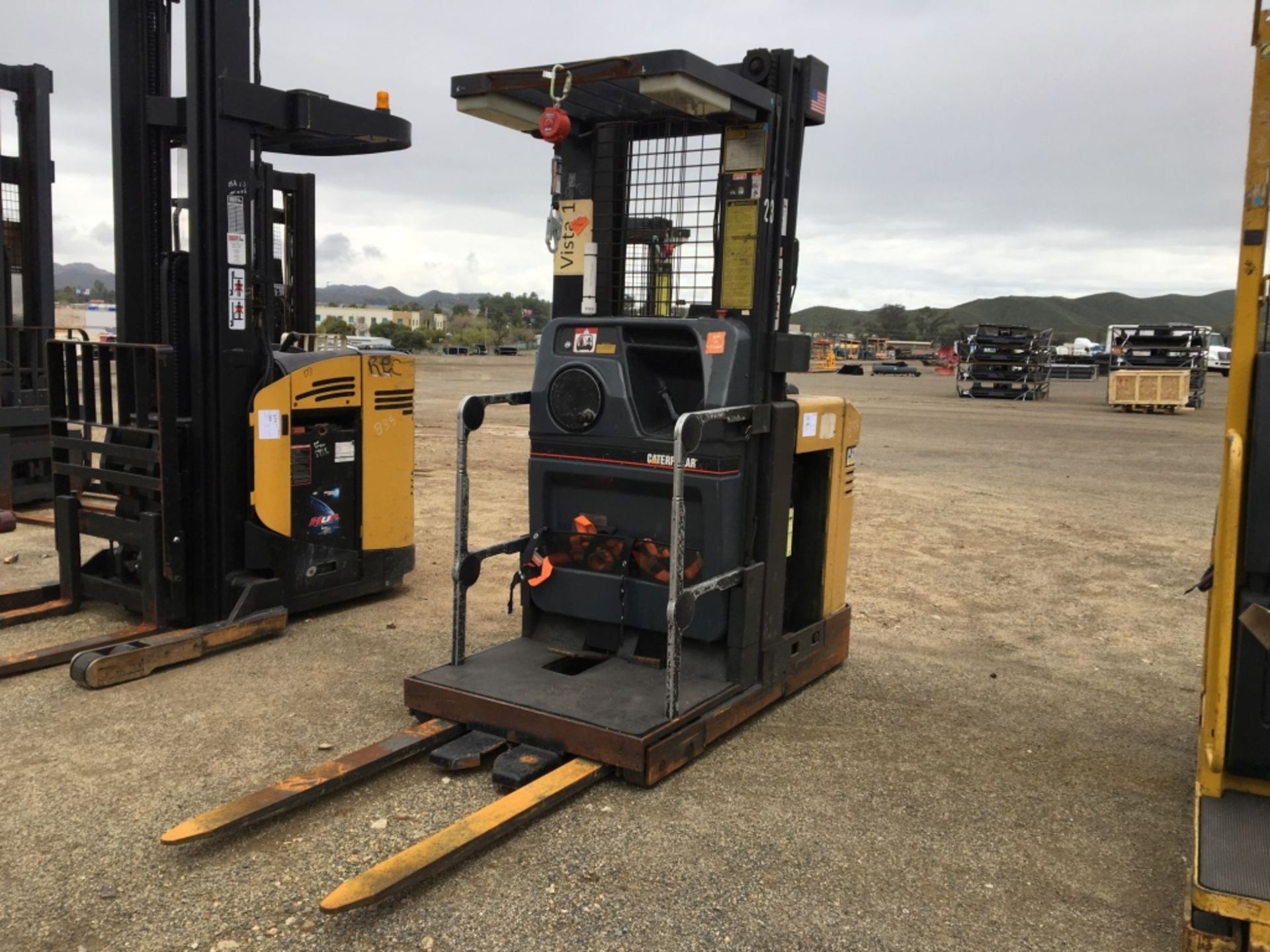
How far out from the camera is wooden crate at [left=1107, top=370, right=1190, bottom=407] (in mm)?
25812

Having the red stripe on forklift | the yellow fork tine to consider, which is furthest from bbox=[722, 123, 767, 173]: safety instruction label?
the yellow fork tine

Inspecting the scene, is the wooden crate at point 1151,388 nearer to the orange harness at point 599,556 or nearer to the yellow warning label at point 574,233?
the yellow warning label at point 574,233

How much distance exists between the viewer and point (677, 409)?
4.95 metres

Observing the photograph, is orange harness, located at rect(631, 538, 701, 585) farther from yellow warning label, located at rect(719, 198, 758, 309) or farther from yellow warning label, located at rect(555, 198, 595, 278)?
yellow warning label, located at rect(555, 198, 595, 278)

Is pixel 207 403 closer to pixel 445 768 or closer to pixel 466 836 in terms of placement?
pixel 445 768

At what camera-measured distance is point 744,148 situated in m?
4.68

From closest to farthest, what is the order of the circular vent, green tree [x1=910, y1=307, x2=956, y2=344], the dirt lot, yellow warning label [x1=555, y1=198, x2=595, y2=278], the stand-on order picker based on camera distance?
the dirt lot < the stand-on order picker < the circular vent < yellow warning label [x1=555, y1=198, x2=595, y2=278] < green tree [x1=910, y1=307, x2=956, y2=344]

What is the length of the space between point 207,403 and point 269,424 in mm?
376

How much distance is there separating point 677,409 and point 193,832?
9.05ft

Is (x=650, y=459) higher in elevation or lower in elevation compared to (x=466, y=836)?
higher

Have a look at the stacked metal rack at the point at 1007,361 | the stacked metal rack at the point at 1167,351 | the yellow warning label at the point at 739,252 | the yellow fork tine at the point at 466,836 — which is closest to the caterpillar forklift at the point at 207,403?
the yellow fork tine at the point at 466,836

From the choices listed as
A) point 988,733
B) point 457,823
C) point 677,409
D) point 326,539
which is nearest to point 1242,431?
point 988,733


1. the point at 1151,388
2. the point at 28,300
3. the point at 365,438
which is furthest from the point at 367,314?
the point at 365,438

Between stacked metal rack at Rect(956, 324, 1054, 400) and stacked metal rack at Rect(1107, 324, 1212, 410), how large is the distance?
2.71 meters
